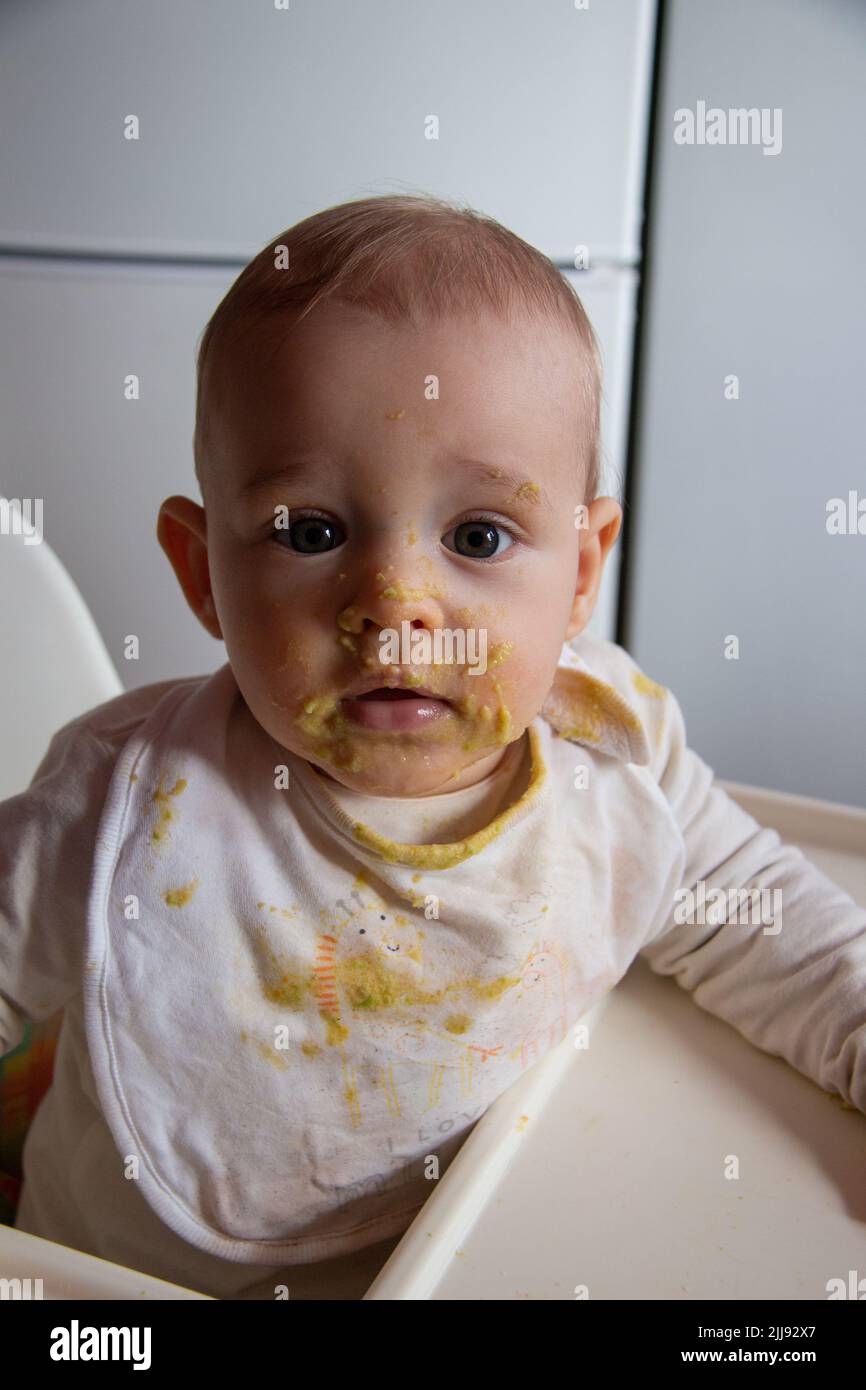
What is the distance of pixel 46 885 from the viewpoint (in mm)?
603

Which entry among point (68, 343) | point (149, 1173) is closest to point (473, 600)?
point (149, 1173)

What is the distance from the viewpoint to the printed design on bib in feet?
2.03

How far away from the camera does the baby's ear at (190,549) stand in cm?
62

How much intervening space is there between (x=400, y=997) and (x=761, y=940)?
22 cm

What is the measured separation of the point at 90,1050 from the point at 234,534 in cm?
29

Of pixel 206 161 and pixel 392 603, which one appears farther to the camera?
pixel 206 161

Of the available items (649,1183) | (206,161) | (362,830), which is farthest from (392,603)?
(206,161)

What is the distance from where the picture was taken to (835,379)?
1.16 metres

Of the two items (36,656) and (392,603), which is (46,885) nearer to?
(392,603)

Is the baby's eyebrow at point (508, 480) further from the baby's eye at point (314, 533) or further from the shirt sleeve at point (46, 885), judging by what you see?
the shirt sleeve at point (46, 885)

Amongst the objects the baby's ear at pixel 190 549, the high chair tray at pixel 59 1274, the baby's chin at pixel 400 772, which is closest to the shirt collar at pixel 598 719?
the baby's chin at pixel 400 772

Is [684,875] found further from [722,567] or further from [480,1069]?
[722,567]

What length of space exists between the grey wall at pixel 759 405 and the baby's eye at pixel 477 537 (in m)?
0.75

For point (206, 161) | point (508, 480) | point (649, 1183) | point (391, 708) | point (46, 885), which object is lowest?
point (649, 1183)
